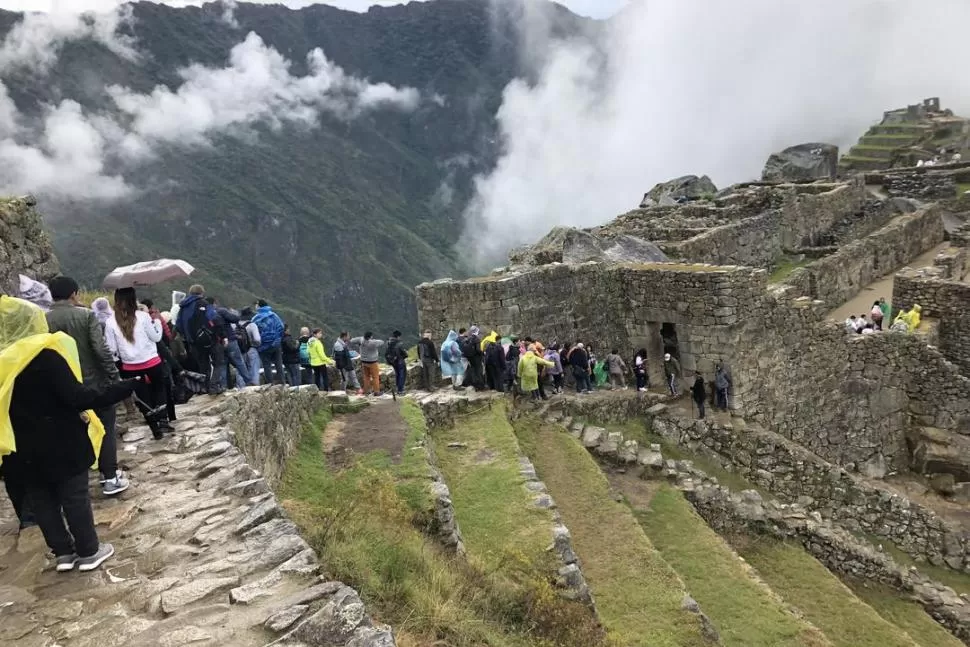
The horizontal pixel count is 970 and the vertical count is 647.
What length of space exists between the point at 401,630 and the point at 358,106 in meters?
103

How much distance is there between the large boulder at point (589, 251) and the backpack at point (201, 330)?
371 inches

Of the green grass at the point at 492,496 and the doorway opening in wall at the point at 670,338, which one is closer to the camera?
the green grass at the point at 492,496

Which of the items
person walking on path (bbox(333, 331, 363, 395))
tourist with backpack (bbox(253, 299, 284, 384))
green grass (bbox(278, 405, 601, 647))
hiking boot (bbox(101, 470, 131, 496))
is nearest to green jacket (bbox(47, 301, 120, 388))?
hiking boot (bbox(101, 470, 131, 496))

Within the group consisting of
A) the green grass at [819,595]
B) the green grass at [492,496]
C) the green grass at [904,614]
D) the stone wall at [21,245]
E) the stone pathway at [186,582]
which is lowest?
the green grass at [904,614]

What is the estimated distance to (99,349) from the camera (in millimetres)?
→ 7195

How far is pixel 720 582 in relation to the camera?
33.8ft

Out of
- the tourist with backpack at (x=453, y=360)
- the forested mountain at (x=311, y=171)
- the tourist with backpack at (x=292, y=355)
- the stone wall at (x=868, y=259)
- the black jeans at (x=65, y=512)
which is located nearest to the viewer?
the black jeans at (x=65, y=512)

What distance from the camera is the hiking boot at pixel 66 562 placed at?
576 cm

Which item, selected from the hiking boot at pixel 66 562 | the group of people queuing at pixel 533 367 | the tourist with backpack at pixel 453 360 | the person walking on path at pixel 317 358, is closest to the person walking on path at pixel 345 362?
the person walking on path at pixel 317 358

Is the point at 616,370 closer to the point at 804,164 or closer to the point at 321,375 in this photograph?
the point at 321,375

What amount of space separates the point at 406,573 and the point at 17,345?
374 centimetres

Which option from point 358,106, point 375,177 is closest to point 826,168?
point 375,177

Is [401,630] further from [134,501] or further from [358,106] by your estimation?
[358,106]

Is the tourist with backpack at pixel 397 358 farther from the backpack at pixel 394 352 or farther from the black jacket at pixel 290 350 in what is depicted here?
the black jacket at pixel 290 350
